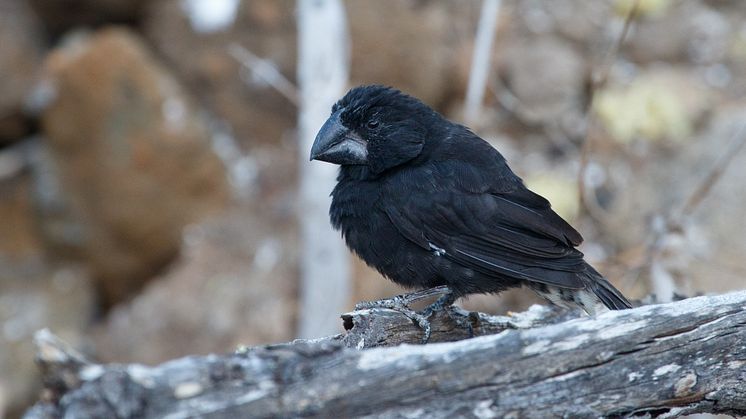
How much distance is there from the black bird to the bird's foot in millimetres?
25

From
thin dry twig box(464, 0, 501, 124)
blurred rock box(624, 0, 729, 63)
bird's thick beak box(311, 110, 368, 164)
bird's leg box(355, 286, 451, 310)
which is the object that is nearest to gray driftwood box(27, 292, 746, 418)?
bird's leg box(355, 286, 451, 310)

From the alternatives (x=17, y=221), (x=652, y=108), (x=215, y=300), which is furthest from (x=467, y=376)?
(x=17, y=221)

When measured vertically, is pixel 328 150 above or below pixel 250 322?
below

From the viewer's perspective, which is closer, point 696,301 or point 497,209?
point 696,301

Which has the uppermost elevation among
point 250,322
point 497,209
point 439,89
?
point 439,89

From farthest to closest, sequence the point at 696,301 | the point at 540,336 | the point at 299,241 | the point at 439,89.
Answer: the point at 439,89
the point at 299,241
the point at 696,301
the point at 540,336

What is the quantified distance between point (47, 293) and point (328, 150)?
557cm

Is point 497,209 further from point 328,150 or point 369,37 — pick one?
point 369,37

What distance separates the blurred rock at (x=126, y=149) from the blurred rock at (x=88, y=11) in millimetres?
413

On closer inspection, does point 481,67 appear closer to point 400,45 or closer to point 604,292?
point 400,45

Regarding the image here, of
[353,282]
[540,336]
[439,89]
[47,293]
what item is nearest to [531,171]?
[439,89]

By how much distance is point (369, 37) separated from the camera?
8.00m

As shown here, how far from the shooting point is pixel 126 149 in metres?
7.59

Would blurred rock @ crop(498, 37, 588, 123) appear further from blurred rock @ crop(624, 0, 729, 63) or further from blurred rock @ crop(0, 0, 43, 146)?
blurred rock @ crop(0, 0, 43, 146)
